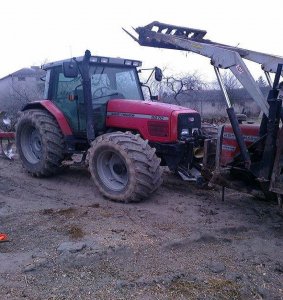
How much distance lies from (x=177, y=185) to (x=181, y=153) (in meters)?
1.16

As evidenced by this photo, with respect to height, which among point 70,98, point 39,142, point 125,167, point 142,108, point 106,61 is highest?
point 106,61

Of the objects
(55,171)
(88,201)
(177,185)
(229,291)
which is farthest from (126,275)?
(55,171)

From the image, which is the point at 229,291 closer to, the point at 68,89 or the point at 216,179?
the point at 216,179

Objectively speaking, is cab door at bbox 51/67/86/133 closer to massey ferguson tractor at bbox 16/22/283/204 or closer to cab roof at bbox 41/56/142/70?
massey ferguson tractor at bbox 16/22/283/204

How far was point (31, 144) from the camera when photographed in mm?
8523

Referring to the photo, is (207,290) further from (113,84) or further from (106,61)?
(106,61)

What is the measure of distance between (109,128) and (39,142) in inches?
75.8

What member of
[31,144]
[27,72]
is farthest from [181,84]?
[27,72]

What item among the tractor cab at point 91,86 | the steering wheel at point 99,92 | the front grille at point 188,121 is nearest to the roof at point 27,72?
the tractor cab at point 91,86

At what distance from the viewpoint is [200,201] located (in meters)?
6.49

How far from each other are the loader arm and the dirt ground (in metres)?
1.76

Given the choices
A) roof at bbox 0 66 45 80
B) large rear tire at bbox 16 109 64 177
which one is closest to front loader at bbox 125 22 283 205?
large rear tire at bbox 16 109 64 177

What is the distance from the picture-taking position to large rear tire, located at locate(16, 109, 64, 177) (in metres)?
7.47

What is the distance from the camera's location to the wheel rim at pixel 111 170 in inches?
259
